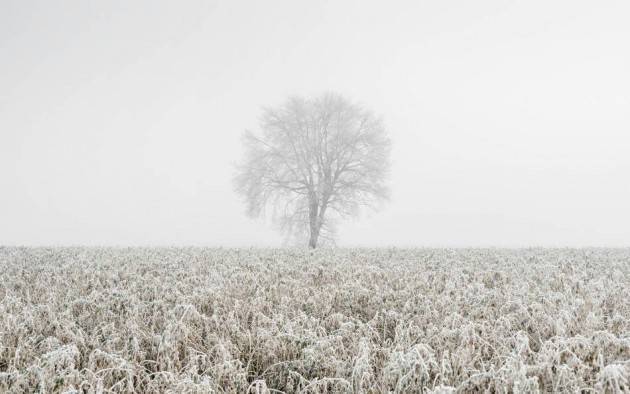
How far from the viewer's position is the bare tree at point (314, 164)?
2912 cm

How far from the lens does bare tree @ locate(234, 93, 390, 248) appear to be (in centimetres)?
2912

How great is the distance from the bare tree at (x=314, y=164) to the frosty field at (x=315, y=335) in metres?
21.3

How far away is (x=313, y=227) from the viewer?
95.3 ft

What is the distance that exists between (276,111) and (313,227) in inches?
335

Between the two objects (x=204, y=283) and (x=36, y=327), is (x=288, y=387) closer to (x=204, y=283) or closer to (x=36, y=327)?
(x=36, y=327)

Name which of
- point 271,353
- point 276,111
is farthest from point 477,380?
point 276,111

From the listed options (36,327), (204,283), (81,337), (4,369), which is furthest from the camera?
(204,283)

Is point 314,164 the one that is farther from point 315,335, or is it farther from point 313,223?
point 315,335

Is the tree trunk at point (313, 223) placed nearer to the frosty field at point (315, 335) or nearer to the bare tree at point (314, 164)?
the bare tree at point (314, 164)

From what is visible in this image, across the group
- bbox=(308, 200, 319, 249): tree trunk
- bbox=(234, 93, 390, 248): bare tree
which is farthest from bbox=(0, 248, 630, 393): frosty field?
bbox=(234, 93, 390, 248): bare tree

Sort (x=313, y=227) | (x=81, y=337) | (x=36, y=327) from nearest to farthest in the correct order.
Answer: (x=81, y=337) < (x=36, y=327) < (x=313, y=227)

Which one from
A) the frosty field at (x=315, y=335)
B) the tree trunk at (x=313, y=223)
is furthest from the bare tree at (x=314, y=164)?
the frosty field at (x=315, y=335)

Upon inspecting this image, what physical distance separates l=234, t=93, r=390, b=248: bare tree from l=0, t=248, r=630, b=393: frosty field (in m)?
21.3

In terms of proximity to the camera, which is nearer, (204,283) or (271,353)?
(271,353)
